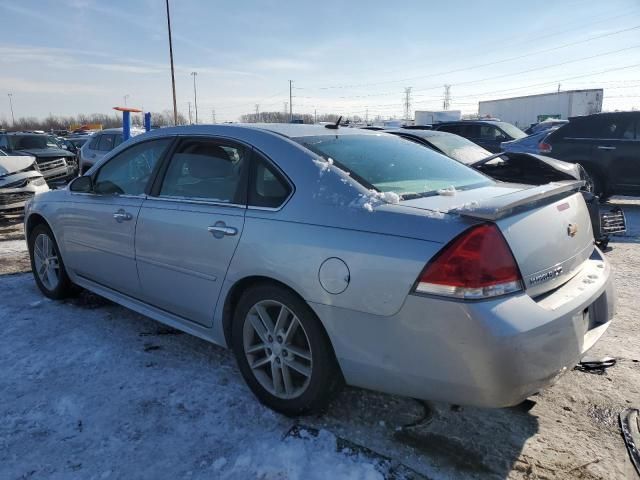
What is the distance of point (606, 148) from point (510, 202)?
8287mm

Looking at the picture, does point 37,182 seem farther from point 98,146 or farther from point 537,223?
point 537,223

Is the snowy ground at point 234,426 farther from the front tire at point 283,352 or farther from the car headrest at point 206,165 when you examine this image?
the car headrest at point 206,165

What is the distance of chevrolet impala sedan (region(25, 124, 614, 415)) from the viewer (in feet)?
7.09

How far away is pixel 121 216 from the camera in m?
3.66

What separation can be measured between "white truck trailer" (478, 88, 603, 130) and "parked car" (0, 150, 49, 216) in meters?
38.5

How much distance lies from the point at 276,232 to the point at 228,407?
3.40ft

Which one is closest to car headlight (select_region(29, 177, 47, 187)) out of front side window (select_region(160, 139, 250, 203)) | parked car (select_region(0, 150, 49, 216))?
parked car (select_region(0, 150, 49, 216))

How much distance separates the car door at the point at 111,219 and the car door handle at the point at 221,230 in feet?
2.84

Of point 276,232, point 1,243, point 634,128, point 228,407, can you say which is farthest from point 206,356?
point 634,128

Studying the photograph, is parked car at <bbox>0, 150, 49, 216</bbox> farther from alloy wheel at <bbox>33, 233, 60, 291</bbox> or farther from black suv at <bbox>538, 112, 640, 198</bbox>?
black suv at <bbox>538, 112, 640, 198</bbox>

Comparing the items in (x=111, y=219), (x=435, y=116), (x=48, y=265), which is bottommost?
(x=48, y=265)

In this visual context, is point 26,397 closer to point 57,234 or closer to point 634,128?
point 57,234

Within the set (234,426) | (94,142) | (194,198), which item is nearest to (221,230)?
(194,198)

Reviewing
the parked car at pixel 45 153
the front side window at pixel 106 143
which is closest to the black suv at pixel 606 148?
the front side window at pixel 106 143
